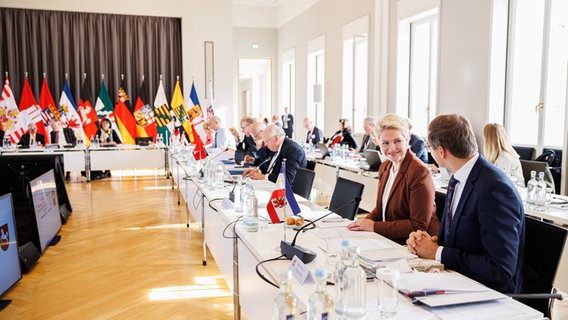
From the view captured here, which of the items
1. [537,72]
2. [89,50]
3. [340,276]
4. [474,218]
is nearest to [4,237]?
[340,276]

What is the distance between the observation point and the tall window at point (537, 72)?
231 inches

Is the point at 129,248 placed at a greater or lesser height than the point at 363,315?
lesser

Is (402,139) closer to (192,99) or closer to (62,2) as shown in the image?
(192,99)

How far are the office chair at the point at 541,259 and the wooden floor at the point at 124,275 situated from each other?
1886 millimetres

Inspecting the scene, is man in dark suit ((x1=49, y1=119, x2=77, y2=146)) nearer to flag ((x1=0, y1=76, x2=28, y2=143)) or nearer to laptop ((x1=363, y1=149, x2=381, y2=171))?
flag ((x1=0, y1=76, x2=28, y2=143))

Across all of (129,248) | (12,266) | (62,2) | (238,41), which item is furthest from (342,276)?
(238,41)

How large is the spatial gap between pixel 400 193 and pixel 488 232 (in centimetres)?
85

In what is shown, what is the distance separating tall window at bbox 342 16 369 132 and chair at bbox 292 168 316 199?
5.73 m

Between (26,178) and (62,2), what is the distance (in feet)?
25.0

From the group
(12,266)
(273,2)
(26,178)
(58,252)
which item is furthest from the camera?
(273,2)

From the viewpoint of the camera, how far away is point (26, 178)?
5543 mm

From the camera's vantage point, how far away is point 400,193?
2.55m

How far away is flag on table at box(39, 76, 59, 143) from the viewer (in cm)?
1057

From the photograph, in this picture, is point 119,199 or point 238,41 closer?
point 119,199
